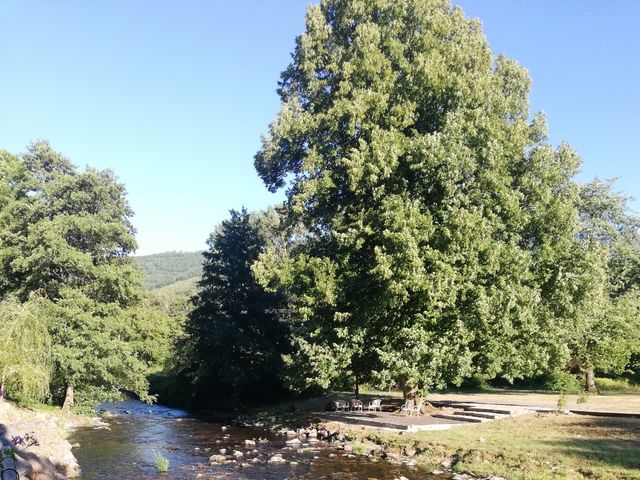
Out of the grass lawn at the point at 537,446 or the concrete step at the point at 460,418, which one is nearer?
the grass lawn at the point at 537,446

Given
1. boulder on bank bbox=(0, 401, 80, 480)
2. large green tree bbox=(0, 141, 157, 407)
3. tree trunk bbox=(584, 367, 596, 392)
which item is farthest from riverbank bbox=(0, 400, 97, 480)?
tree trunk bbox=(584, 367, 596, 392)

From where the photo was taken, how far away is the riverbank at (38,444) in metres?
13.8

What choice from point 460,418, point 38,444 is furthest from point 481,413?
point 38,444

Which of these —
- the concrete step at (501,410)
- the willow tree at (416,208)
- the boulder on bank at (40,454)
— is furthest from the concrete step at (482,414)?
the boulder on bank at (40,454)

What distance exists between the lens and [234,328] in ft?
140

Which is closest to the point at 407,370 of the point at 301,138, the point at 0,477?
the point at 301,138

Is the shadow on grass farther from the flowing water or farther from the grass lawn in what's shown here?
the flowing water

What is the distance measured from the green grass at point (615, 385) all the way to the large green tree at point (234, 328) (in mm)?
27476

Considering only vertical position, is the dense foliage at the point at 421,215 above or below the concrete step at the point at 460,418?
above

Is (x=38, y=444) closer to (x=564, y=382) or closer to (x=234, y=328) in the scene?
(x=234, y=328)

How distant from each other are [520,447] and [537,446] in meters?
0.61

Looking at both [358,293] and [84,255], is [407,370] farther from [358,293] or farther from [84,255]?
[84,255]

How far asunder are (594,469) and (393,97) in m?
20.9

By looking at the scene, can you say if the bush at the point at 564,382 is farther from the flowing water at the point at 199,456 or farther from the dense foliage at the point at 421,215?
the flowing water at the point at 199,456
